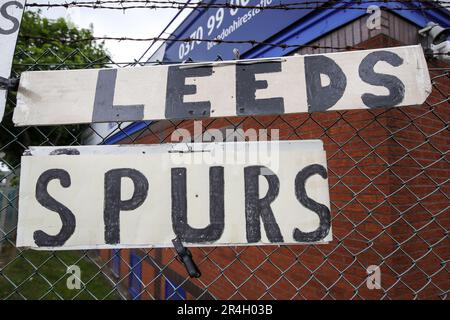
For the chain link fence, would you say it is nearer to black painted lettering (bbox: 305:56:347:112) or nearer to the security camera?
the security camera

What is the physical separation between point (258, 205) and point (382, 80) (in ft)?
2.57

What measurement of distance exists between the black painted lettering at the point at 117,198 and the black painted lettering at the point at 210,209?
0.47ft

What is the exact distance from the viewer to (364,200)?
247 cm

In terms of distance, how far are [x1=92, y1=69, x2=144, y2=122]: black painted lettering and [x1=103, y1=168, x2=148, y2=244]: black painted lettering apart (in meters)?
0.24

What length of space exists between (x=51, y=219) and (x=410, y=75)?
5.61ft

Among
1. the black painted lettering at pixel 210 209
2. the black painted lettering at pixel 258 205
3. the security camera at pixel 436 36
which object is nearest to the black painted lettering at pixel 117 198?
the black painted lettering at pixel 210 209

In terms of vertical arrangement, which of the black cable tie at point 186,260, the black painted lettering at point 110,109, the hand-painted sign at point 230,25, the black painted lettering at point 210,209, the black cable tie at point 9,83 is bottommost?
the black cable tie at point 186,260

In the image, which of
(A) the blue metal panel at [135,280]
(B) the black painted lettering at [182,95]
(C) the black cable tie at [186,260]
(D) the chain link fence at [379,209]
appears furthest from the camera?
(A) the blue metal panel at [135,280]

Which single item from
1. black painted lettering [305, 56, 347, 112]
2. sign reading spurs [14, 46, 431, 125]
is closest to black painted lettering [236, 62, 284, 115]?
sign reading spurs [14, 46, 431, 125]

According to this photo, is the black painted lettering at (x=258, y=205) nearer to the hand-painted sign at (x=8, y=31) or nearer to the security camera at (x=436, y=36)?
the hand-painted sign at (x=8, y=31)

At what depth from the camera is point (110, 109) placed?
4.33 feet

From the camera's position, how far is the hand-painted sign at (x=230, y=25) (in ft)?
10.7

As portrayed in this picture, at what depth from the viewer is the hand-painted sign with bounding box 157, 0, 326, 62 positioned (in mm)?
3250
